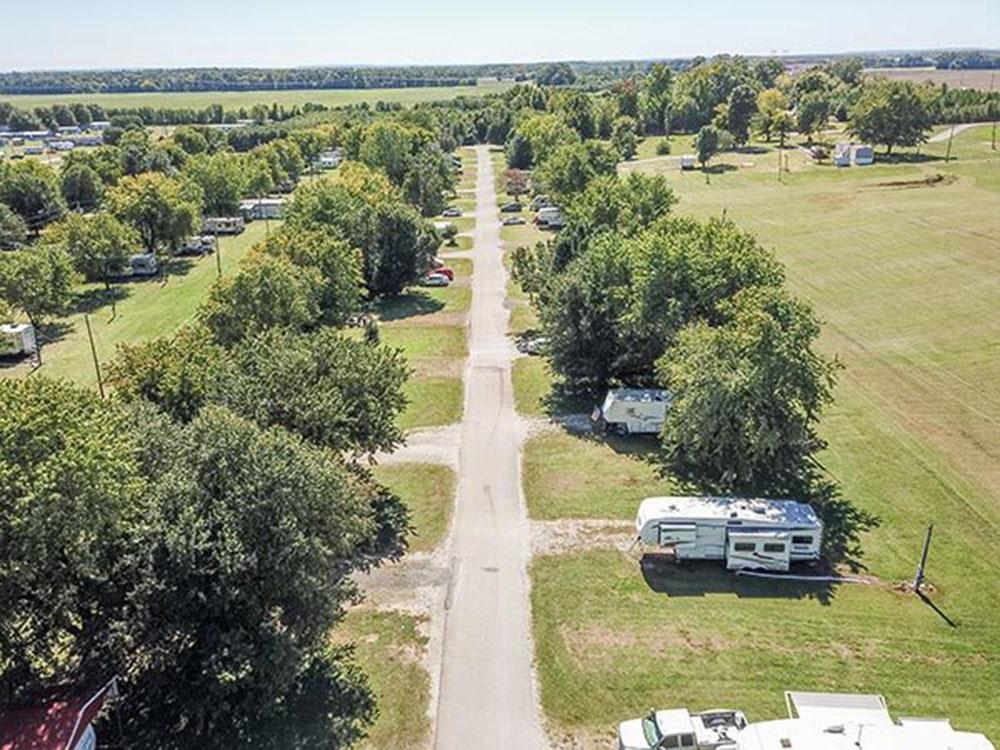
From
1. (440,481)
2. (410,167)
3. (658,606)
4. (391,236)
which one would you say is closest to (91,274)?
(391,236)

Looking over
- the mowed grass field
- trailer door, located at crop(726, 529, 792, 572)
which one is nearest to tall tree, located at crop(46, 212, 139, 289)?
the mowed grass field

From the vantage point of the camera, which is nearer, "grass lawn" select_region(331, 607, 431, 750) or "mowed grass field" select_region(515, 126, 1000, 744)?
"grass lawn" select_region(331, 607, 431, 750)

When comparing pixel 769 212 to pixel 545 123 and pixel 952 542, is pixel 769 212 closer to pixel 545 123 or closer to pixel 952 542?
pixel 545 123

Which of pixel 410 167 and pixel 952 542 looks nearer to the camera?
pixel 952 542

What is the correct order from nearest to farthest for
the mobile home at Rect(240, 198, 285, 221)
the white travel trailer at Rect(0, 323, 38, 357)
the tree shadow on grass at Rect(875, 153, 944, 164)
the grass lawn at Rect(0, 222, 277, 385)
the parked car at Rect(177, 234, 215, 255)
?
the grass lawn at Rect(0, 222, 277, 385) < the white travel trailer at Rect(0, 323, 38, 357) < the parked car at Rect(177, 234, 215, 255) < the mobile home at Rect(240, 198, 285, 221) < the tree shadow on grass at Rect(875, 153, 944, 164)

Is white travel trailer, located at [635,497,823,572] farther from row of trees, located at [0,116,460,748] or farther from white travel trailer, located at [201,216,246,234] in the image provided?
white travel trailer, located at [201,216,246,234]
